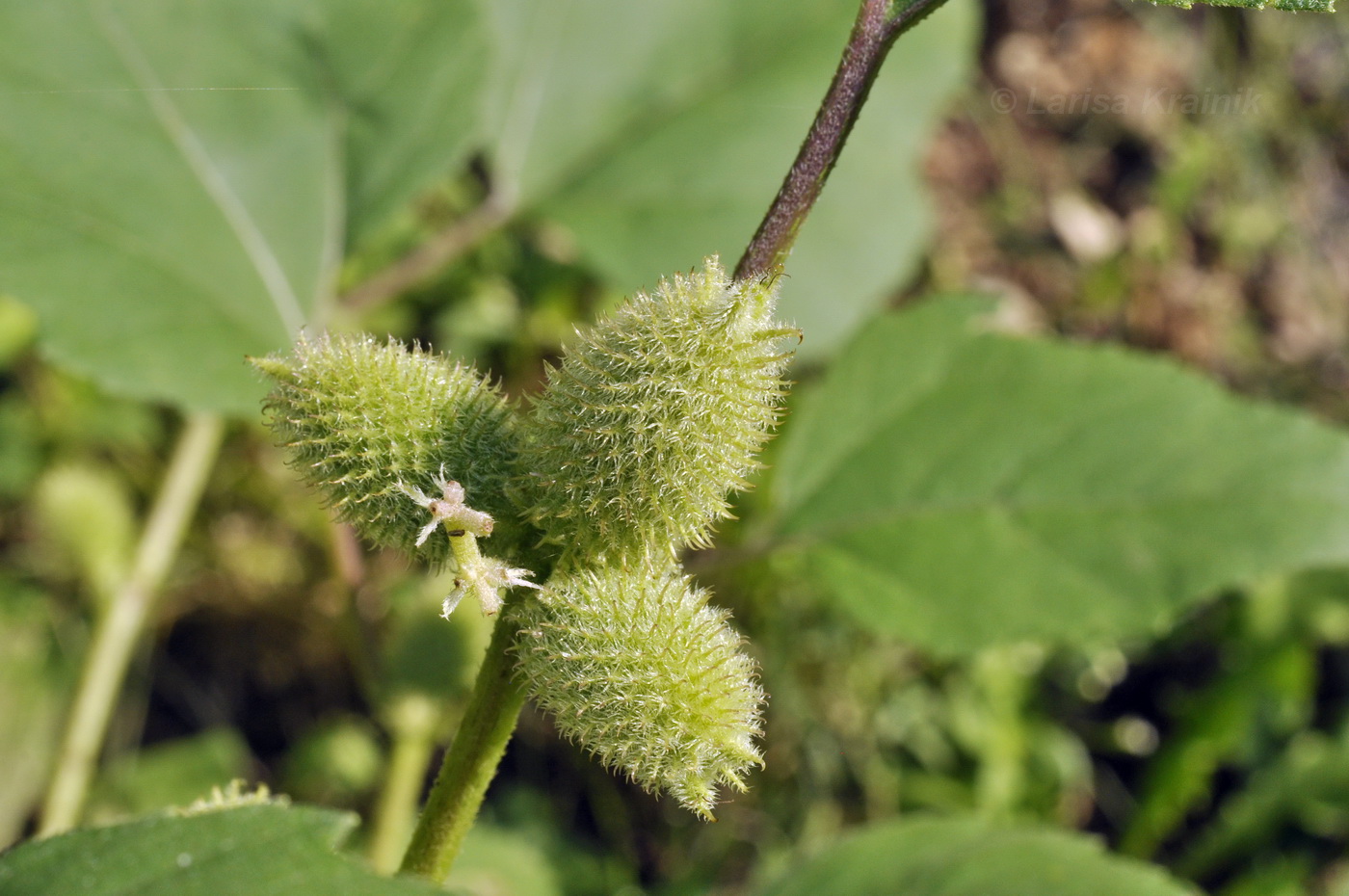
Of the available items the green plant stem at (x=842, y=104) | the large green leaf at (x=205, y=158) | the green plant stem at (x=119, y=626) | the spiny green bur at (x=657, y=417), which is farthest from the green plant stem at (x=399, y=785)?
the green plant stem at (x=842, y=104)

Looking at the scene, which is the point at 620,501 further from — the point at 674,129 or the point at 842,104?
the point at 674,129

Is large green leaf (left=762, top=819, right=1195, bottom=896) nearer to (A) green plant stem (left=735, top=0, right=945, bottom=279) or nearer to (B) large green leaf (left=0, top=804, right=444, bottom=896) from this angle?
(B) large green leaf (left=0, top=804, right=444, bottom=896)

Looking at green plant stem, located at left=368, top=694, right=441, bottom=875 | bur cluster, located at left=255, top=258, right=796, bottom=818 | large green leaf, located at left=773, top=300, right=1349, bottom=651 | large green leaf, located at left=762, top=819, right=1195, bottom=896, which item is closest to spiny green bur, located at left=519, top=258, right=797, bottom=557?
bur cluster, located at left=255, top=258, right=796, bottom=818

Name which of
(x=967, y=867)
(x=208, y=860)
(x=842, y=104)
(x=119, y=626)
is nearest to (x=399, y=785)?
(x=119, y=626)

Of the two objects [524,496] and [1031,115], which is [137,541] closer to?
[524,496]

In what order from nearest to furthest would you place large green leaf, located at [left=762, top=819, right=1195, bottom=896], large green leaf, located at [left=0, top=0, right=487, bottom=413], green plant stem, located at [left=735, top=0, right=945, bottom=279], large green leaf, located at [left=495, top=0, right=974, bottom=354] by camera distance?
1. green plant stem, located at [left=735, top=0, right=945, bottom=279]
2. large green leaf, located at [left=762, top=819, right=1195, bottom=896]
3. large green leaf, located at [left=0, top=0, right=487, bottom=413]
4. large green leaf, located at [left=495, top=0, right=974, bottom=354]
